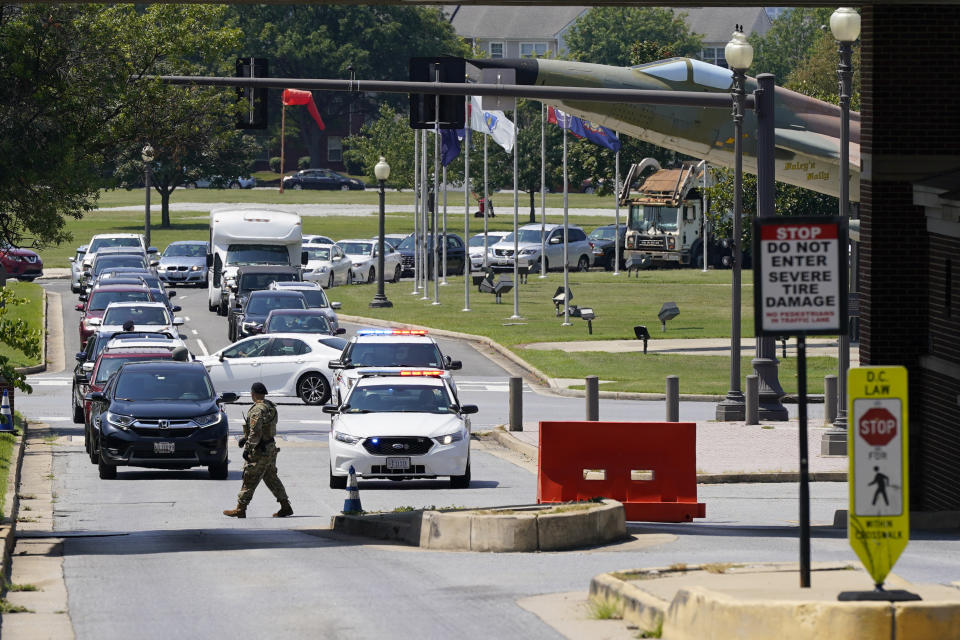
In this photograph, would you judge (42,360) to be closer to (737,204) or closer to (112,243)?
(737,204)

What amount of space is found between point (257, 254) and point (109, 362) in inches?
857

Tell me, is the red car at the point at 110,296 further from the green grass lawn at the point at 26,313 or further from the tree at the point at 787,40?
the tree at the point at 787,40

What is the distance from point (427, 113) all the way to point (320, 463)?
26.9 feet

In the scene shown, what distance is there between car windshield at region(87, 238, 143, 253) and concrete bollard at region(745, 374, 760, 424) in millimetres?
36772

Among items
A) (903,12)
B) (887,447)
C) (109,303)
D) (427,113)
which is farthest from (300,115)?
(887,447)

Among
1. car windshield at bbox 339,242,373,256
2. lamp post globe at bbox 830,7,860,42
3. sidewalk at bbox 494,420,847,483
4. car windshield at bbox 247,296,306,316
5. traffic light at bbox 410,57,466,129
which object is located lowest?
sidewalk at bbox 494,420,847,483

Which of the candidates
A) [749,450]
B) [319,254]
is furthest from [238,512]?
[319,254]

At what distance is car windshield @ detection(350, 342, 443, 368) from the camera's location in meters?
28.5

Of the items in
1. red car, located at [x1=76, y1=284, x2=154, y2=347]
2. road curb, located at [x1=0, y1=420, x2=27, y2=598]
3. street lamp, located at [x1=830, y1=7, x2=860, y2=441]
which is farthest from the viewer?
red car, located at [x1=76, y1=284, x2=154, y2=347]

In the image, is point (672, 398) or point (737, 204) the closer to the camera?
point (672, 398)

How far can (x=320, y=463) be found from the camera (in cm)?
2491

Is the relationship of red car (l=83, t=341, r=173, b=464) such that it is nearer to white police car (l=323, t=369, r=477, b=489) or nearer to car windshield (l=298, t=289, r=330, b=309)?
white police car (l=323, t=369, r=477, b=489)

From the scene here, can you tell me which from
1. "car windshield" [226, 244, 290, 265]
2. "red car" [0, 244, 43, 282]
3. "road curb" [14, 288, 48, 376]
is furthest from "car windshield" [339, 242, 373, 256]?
"road curb" [14, 288, 48, 376]

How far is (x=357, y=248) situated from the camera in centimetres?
6344
